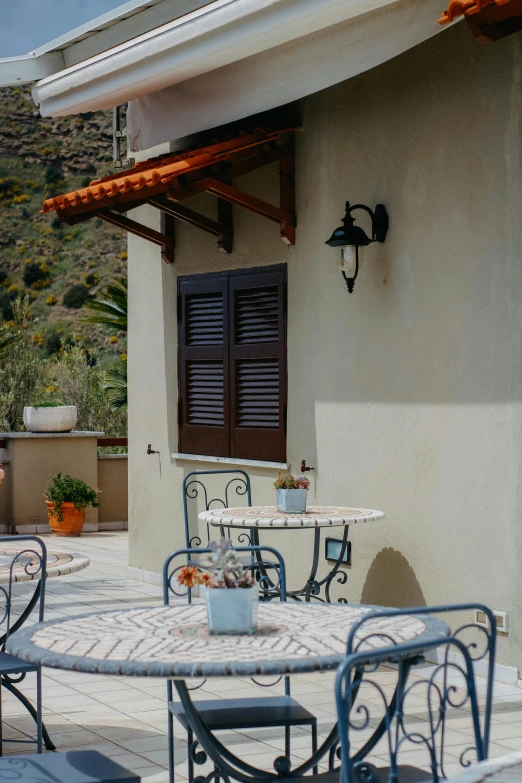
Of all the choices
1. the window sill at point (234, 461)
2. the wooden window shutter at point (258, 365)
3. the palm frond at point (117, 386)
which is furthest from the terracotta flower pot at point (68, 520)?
the wooden window shutter at point (258, 365)

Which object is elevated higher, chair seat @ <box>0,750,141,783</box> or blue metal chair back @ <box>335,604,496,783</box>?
blue metal chair back @ <box>335,604,496,783</box>

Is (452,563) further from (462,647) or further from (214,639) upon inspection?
(462,647)

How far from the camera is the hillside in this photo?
35.1 meters

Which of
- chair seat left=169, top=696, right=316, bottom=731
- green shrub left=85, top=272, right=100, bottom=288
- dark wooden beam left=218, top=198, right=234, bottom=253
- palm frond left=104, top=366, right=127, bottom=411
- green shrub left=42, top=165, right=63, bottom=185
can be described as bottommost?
→ chair seat left=169, top=696, right=316, bottom=731

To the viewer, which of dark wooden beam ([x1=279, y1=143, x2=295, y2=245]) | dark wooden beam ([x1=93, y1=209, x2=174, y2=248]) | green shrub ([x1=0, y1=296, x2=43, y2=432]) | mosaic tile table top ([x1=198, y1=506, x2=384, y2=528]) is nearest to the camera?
mosaic tile table top ([x1=198, y1=506, x2=384, y2=528])

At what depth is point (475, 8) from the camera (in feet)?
15.1

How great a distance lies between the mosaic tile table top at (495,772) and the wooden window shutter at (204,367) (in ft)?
20.0

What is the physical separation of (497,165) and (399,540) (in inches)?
84.3

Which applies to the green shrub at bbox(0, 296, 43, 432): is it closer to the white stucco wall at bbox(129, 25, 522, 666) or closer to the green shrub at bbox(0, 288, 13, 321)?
the green shrub at bbox(0, 288, 13, 321)

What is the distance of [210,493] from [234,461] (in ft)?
1.38

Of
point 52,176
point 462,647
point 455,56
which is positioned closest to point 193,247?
point 455,56

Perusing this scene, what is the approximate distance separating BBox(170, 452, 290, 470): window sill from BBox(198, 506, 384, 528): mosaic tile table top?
2.97 feet

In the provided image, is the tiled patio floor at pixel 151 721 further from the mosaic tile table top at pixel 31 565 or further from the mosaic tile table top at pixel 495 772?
the mosaic tile table top at pixel 495 772

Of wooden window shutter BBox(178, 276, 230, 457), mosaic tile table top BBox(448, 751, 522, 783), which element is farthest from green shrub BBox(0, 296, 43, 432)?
mosaic tile table top BBox(448, 751, 522, 783)
